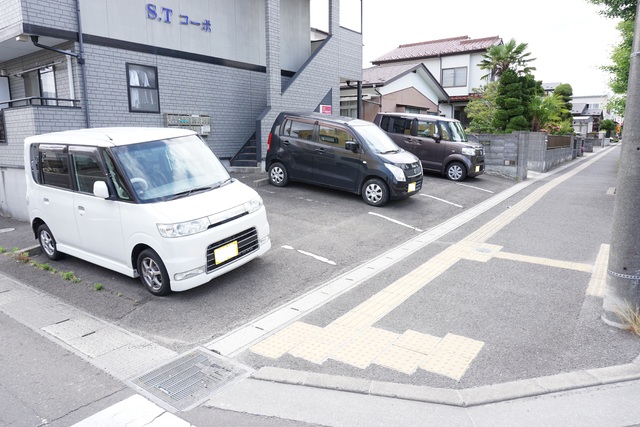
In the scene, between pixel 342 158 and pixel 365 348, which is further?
pixel 342 158

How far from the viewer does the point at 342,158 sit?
10.0 m

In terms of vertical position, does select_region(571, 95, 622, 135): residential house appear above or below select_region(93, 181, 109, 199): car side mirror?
above

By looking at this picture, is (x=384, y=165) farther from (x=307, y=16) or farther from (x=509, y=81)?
(x=509, y=81)

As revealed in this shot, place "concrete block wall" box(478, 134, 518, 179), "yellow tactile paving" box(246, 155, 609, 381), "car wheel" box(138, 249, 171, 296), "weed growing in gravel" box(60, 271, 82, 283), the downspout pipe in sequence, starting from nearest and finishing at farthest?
"yellow tactile paving" box(246, 155, 609, 381), "car wheel" box(138, 249, 171, 296), "weed growing in gravel" box(60, 271, 82, 283), the downspout pipe, "concrete block wall" box(478, 134, 518, 179)

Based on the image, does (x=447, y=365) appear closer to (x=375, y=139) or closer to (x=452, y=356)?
(x=452, y=356)

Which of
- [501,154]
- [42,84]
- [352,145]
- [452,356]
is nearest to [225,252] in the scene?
[452,356]

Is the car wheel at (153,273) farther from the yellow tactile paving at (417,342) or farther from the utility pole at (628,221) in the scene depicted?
the utility pole at (628,221)

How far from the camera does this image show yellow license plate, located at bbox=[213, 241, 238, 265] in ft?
17.1

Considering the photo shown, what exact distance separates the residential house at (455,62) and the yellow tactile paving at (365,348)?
28725mm

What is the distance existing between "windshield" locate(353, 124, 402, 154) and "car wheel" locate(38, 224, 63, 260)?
6.38 m

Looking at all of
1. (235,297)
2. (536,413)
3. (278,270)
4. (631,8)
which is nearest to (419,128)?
(631,8)

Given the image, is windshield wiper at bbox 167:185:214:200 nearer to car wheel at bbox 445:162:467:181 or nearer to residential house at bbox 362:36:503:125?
car wheel at bbox 445:162:467:181

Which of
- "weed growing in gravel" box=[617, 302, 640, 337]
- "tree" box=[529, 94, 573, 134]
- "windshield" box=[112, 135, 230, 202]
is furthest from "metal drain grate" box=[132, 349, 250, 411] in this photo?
"tree" box=[529, 94, 573, 134]

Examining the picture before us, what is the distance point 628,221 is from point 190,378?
14.0 ft
